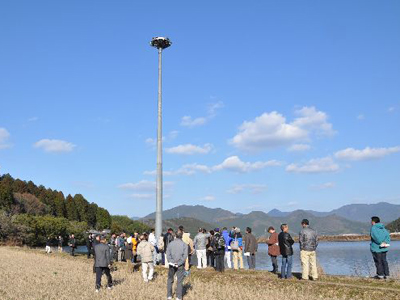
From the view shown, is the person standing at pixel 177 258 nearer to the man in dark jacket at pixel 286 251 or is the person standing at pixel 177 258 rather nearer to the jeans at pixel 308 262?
the man in dark jacket at pixel 286 251

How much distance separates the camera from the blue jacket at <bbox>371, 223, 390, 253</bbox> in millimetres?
14684

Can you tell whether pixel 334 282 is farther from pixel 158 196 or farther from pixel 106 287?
pixel 158 196

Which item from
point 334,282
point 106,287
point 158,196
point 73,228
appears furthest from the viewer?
point 73,228

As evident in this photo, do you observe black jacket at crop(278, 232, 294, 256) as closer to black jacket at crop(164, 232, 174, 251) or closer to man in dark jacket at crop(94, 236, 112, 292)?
black jacket at crop(164, 232, 174, 251)

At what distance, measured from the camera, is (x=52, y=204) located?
153625 mm

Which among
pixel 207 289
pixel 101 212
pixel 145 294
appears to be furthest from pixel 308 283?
pixel 101 212

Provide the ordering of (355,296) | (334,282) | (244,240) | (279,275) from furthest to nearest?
(244,240), (279,275), (334,282), (355,296)

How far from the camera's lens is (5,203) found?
393 feet

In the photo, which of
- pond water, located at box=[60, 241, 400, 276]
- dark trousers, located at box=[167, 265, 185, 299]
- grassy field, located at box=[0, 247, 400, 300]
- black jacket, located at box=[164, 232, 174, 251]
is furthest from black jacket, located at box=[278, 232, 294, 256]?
black jacket, located at box=[164, 232, 174, 251]

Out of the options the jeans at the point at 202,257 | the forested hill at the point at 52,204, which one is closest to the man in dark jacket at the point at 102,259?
the jeans at the point at 202,257

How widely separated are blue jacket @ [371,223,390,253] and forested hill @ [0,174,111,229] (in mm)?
123430

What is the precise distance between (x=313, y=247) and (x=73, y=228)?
360ft

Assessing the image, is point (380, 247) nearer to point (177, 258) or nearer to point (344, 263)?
point (177, 258)

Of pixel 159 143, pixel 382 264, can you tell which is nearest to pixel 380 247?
pixel 382 264
